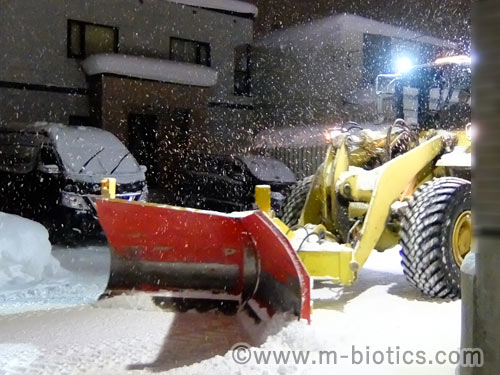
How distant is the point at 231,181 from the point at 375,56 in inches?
589

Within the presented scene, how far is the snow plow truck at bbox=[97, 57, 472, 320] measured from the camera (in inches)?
213

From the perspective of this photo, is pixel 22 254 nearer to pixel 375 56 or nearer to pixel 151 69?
pixel 151 69

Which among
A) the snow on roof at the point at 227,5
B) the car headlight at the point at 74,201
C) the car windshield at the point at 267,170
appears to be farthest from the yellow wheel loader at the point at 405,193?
the snow on roof at the point at 227,5

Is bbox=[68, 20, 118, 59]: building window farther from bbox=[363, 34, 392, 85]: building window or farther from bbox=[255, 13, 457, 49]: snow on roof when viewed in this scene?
bbox=[363, 34, 392, 85]: building window

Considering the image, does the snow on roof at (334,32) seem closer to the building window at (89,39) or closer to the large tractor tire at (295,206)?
the building window at (89,39)

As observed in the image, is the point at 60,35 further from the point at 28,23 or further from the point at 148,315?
the point at 148,315

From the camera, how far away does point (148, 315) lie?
573 centimetres

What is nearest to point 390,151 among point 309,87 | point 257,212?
point 257,212

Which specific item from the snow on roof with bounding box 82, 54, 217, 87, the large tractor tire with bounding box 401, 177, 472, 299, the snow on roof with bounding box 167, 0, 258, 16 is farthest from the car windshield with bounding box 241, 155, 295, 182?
the snow on roof with bounding box 167, 0, 258, 16

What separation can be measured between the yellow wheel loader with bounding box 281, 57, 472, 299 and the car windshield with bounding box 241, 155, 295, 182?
5551 mm

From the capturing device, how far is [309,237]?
6.08 meters

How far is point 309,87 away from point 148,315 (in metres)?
21.2

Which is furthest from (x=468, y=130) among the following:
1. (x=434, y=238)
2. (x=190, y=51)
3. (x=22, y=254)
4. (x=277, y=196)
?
(x=190, y=51)

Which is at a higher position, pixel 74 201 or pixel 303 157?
pixel 303 157
